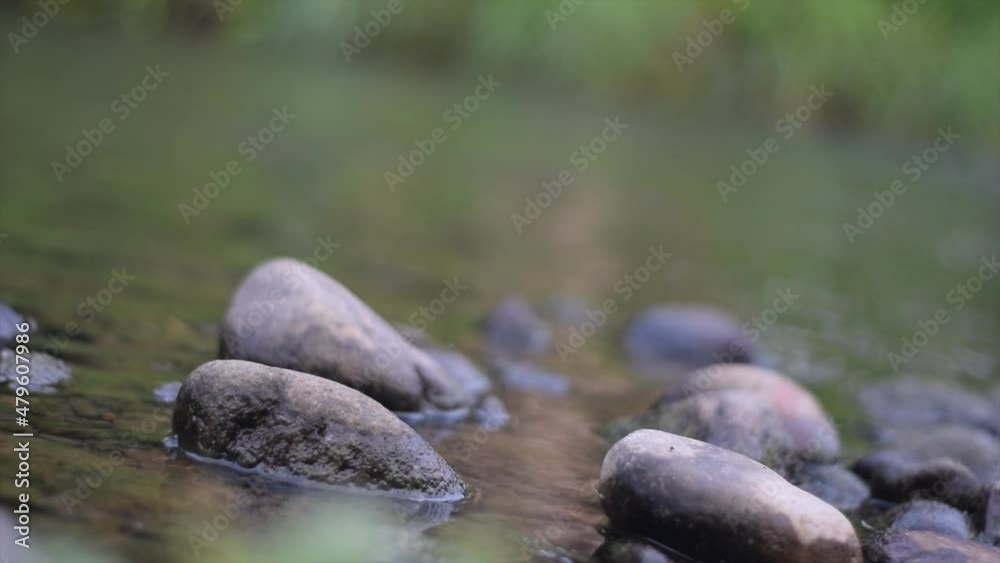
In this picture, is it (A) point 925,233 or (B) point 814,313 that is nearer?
(B) point 814,313

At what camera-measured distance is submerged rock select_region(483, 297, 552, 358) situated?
17.7 feet

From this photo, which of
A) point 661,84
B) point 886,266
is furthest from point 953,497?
point 661,84

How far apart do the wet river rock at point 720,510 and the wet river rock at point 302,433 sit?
21.7 inches

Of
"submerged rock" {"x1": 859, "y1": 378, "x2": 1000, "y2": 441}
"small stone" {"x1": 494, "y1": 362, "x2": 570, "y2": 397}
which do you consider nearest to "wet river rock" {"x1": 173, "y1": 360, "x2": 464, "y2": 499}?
"small stone" {"x1": 494, "y1": 362, "x2": 570, "y2": 397}

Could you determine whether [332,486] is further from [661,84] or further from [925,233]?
[661,84]

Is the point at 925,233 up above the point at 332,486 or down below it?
below

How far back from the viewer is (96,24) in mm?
17578

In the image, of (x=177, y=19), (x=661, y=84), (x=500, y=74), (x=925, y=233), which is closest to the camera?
(x=925, y=233)

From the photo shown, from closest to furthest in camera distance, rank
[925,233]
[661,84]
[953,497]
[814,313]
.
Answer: [953,497] < [814,313] < [925,233] < [661,84]

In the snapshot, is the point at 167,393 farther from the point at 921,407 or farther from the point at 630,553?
the point at 921,407

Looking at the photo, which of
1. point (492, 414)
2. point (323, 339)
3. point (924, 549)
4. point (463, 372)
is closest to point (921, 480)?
point (924, 549)

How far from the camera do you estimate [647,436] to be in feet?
10.3

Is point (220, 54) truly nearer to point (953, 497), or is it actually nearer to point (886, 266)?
point (886, 266)

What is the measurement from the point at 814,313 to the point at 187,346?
4.82 meters
